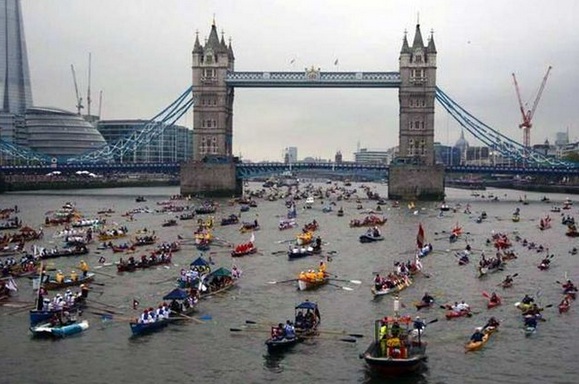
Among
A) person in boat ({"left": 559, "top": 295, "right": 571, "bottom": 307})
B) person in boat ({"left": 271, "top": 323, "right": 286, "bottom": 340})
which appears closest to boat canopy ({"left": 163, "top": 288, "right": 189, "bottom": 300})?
person in boat ({"left": 271, "top": 323, "right": 286, "bottom": 340})

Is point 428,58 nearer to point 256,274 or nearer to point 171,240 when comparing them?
point 171,240

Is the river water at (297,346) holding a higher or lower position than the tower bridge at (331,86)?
lower

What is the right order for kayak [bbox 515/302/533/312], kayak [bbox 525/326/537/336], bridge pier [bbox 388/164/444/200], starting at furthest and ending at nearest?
bridge pier [bbox 388/164/444/200] < kayak [bbox 515/302/533/312] < kayak [bbox 525/326/537/336]

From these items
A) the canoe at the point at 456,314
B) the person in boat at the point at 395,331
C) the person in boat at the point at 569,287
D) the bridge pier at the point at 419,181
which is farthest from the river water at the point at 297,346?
the bridge pier at the point at 419,181

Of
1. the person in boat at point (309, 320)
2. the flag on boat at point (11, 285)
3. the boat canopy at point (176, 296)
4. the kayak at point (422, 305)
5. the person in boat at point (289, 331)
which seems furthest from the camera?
the flag on boat at point (11, 285)

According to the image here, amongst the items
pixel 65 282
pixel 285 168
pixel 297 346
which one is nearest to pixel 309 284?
pixel 297 346

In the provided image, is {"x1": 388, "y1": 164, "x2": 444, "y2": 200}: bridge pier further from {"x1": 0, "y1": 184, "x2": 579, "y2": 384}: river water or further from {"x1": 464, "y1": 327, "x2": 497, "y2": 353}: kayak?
{"x1": 464, "y1": 327, "x2": 497, "y2": 353}: kayak

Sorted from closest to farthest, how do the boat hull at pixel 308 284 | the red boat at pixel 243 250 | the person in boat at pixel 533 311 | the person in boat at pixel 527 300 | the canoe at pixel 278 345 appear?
the canoe at pixel 278 345 < the person in boat at pixel 533 311 < the person in boat at pixel 527 300 < the boat hull at pixel 308 284 < the red boat at pixel 243 250

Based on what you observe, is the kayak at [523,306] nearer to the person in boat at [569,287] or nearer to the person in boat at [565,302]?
the person in boat at [565,302]
